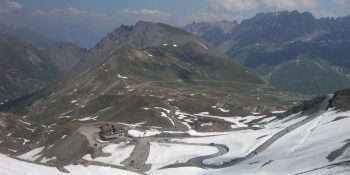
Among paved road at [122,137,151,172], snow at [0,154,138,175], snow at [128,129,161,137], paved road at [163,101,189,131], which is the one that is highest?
paved road at [163,101,189,131]

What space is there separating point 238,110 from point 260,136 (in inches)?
3589

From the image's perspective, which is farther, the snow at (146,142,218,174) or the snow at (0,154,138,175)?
the snow at (146,142,218,174)

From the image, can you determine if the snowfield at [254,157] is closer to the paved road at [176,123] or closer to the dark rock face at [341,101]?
the dark rock face at [341,101]

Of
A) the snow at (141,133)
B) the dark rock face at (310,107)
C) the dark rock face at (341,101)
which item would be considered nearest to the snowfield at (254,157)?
the snow at (141,133)

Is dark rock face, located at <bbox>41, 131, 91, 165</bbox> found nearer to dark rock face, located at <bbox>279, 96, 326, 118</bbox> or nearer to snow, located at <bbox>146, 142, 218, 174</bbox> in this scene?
snow, located at <bbox>146, 142, 218, 174</bbox>

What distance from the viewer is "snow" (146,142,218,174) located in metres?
78.3

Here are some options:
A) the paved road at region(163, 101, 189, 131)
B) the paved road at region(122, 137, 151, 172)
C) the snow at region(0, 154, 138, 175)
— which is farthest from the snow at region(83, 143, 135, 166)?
the paved road at region(163, 101, 189, 131)

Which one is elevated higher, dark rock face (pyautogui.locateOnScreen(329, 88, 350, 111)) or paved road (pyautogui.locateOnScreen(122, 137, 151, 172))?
dark rock face (pyautogui.locateOnScreen(329, 88, 350, 111))

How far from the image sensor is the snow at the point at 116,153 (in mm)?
80025

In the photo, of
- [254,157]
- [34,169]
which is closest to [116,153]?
[254,157]

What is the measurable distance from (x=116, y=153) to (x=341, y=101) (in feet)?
211

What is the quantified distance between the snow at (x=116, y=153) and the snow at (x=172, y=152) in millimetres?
5853

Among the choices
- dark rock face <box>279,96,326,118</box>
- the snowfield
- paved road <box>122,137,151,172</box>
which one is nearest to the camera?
the snowfield

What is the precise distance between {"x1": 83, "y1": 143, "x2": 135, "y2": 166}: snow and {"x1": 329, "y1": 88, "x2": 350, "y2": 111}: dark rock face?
2186 inches
